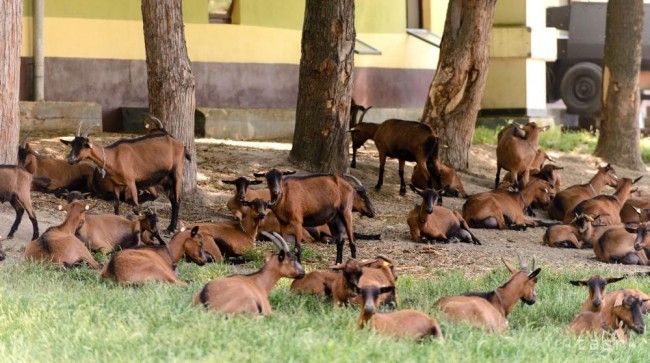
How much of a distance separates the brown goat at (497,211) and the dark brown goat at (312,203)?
11.7ft

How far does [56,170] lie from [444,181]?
5.74 m

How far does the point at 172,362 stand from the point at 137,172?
727 cm

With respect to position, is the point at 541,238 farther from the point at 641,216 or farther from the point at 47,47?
the point at 47,47

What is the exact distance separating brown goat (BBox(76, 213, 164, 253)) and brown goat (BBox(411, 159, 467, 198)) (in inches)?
255

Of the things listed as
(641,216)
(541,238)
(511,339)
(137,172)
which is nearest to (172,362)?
(511,339)

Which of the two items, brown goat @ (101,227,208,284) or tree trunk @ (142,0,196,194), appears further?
tree trunk @ (142,0,196,194)

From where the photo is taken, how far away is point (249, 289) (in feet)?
33.1

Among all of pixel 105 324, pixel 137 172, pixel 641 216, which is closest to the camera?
pixel 105 324

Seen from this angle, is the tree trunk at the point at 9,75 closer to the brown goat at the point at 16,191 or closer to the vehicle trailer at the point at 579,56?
the brown goat at the point at 16,191

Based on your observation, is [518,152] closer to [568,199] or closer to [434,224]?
[568,199]

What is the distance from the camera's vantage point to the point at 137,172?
1495 cm

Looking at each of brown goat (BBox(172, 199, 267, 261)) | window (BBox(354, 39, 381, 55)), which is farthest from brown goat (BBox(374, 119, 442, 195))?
window (BBox(354, 39, 381, 55))

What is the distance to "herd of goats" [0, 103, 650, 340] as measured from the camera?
1051cm

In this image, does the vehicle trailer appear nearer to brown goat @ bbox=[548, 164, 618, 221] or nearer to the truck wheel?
the truck wheel
